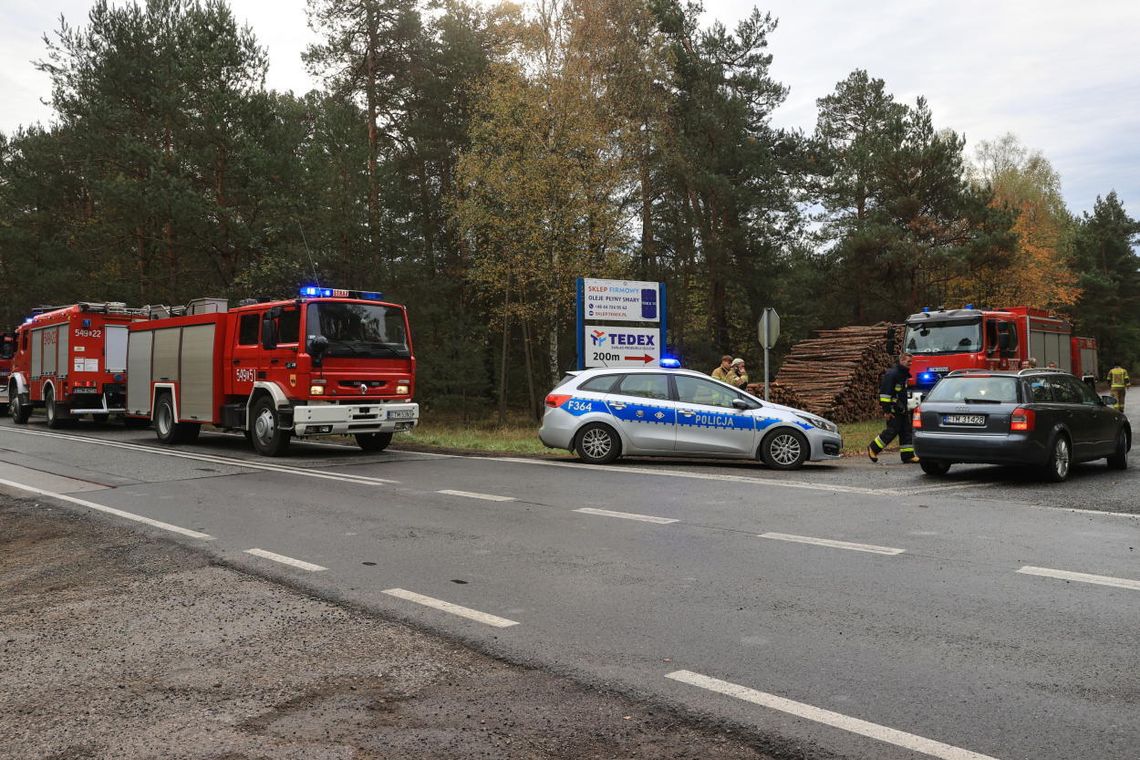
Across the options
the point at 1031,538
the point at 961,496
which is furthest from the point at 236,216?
the point at 1031,538

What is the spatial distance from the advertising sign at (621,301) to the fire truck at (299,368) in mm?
4309

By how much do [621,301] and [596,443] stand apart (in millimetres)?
5977

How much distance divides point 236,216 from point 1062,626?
93.2ft

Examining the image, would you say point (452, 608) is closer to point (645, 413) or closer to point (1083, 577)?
point (1083, 577)

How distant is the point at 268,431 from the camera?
15938 mm

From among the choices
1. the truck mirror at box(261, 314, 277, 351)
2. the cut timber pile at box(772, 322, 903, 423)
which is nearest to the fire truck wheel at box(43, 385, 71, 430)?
the truck mirror at box(261, 314, 277, 351)

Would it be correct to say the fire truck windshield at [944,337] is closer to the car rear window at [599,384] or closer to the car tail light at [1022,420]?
the car tail light at [1022,420]

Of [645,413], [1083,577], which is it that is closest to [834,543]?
[1083,577]

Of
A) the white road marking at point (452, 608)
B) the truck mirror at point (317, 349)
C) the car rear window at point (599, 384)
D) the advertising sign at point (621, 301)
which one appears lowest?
the white road marking at point (452, 608)

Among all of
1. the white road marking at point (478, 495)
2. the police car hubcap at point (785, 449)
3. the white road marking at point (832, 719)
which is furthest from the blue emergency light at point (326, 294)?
the white road marking at point (832, 719)

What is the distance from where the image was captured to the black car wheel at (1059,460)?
11664 millimetres

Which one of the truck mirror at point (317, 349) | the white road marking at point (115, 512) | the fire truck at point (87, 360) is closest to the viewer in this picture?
the white road marking at point (115, 512)

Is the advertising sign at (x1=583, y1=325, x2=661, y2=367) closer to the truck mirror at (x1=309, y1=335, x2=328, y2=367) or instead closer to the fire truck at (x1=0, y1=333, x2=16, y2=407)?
the truck mirror at (x1=309, y1=335, x2=328, y2=367)

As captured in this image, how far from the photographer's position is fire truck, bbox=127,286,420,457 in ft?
49.8
